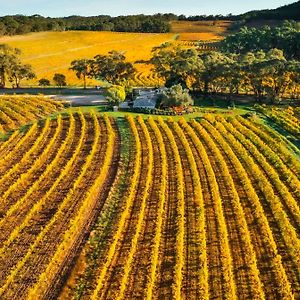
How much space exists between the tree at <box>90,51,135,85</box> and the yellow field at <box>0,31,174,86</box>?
187 inches

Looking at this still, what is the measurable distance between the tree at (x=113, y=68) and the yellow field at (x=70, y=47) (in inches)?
187

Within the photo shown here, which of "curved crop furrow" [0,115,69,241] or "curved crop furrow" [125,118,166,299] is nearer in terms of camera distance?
"curved crop furrow" [125,118,166,299]

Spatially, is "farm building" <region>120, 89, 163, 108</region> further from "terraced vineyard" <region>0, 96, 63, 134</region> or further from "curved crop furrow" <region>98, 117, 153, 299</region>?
"curved crop furrow" <region>98, 117, 153, 299</region>

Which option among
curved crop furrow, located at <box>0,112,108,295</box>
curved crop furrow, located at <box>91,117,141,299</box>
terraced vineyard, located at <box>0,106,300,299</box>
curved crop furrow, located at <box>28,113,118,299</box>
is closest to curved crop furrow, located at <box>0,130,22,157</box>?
terraced vineyard, located at <box>0,106,300,299</box>

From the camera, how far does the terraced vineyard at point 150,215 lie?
26859 mm

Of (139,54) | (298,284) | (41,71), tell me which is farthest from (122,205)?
(139,54)

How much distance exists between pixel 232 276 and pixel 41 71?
87208 mm

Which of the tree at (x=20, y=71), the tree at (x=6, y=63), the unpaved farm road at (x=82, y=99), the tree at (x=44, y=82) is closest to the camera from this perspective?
the unpaved farm road at (x=82, y=99)

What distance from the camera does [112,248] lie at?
29.8 meters

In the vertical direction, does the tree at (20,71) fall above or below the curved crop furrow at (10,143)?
above

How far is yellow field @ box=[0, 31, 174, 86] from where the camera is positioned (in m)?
111

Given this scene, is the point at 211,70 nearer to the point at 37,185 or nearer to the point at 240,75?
the point at 240,75

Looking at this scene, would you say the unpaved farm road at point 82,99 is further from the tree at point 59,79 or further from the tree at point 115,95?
the tree at point 59,79

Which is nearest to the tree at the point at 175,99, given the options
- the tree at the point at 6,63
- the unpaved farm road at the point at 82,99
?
the unpaved farm road at the point at 82,99
